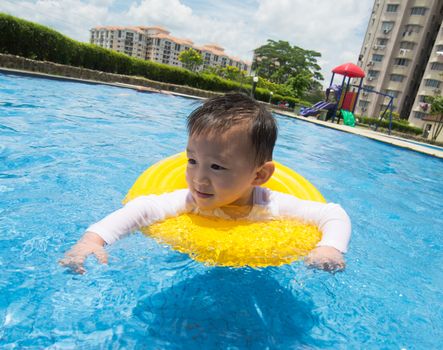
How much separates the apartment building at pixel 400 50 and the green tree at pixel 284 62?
10540 millimetres

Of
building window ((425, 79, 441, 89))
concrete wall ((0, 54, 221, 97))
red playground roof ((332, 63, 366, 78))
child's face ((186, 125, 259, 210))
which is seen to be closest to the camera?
child's face ((186, 125, 259, 210))

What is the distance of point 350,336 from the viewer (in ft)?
5.72

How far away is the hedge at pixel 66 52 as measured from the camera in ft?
42.2

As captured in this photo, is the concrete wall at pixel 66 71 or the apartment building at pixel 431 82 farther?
the apartment building at pixel 431 82

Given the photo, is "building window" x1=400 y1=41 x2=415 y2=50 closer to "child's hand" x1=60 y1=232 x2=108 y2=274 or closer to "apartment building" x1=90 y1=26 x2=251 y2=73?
"child's hand" x1=60 y1=232 x2=108 y2=274

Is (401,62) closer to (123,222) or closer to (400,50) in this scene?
(400,50)

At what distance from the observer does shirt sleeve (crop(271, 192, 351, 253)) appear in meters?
1.62

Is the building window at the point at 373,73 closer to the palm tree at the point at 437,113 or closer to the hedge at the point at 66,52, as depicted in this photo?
the palm tree at the point at 437,113

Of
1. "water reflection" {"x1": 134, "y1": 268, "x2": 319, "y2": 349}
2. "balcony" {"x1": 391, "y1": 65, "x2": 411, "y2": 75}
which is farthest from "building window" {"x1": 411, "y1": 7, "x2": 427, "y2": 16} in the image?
"water reflection" {"x1": 134, "y1": 268, "x2": 319, "y2": 349}

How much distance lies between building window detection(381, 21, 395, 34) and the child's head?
51.9 metres

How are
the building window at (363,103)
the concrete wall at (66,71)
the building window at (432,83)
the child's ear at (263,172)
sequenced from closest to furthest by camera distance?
the child's ear at (263,172) → the concrete wall at (66,71) → the building window at (432,83) → the building window at (363,103)

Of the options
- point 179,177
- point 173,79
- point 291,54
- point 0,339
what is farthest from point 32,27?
point 291,54

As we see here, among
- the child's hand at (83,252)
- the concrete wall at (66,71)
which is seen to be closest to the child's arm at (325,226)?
the child's hand at (83,252)

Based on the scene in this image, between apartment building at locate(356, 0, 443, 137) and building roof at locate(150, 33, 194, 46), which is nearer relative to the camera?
apartment building at locate(356, 0, 443, 137)
